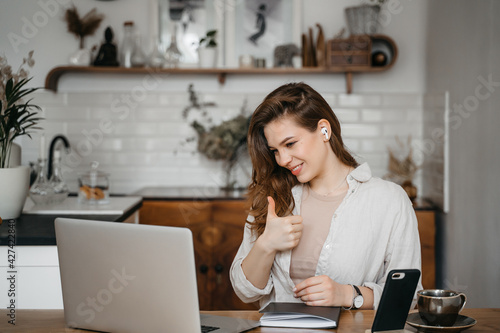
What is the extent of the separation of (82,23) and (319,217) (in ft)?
9.61

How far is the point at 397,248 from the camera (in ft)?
6.12

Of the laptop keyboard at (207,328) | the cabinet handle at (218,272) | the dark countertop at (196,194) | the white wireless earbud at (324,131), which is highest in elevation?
Result: the white wireless earbud at (324,131)

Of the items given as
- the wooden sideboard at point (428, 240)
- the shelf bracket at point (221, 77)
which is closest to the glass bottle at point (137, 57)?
the shelf bracket at point (221, 77)

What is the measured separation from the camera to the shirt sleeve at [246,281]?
6.10 feet

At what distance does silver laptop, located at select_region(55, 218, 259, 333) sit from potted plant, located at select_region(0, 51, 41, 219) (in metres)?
1.01

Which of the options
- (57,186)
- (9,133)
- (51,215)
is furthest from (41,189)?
(9,133)

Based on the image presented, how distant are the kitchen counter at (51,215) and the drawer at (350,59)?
1.78m

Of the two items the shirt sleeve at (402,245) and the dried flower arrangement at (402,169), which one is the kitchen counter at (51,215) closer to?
the shirt sleeve at (402,245)

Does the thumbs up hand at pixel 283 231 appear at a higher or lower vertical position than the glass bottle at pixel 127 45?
lower

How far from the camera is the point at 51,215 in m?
2.49

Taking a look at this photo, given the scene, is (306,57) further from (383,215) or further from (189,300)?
(189,300)

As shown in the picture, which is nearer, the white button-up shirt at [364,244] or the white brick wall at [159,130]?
the white button-up shirt at [364,244]

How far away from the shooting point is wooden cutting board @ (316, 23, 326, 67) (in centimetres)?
404

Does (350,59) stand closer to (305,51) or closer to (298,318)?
(305,51)
